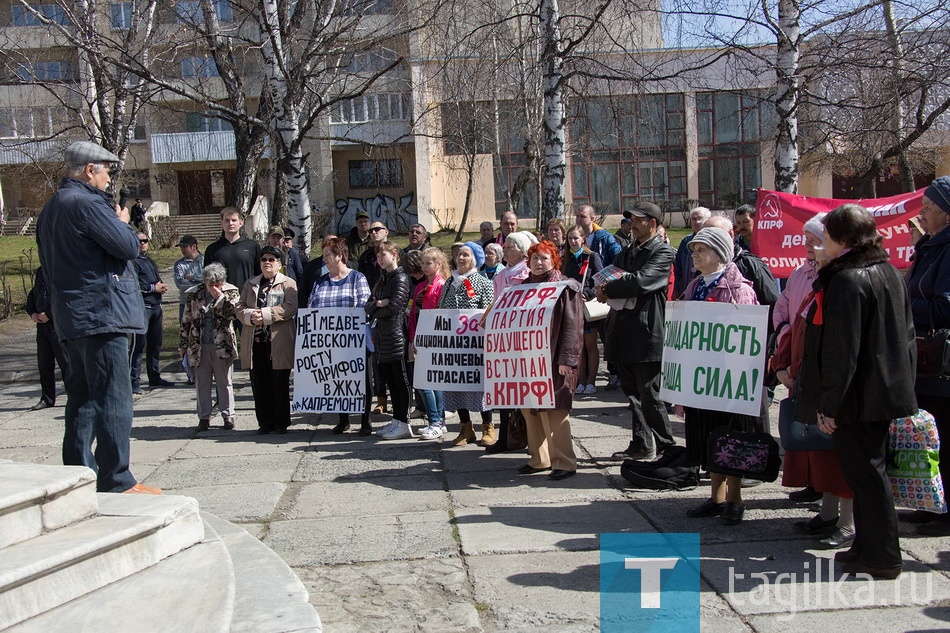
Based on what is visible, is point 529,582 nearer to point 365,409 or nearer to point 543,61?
point 365,409

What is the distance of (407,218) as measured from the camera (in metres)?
44.2

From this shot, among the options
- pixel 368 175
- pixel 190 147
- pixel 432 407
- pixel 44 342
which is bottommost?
pixel 432 407

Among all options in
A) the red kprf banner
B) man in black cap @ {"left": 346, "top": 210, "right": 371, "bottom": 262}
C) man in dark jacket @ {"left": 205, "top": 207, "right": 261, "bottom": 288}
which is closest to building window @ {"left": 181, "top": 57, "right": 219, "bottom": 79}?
man in black cap @ {"left": 346, "top": 210, "right": 371, "bottom": 262}

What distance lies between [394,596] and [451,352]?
356cm

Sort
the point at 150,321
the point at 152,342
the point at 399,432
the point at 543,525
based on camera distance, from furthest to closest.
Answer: the point at 152,342
the point at 150,321
the point at 399,432
the point at 543,525

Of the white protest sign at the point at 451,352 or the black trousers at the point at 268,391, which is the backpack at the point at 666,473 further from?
the black trousers at the point at 268,391

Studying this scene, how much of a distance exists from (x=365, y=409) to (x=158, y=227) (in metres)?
24.7

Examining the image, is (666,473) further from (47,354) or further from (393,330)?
(47,354)

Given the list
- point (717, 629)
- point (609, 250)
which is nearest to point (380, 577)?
point (717, 629)

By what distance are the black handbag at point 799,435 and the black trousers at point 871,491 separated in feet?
1.37

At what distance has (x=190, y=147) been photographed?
4478 cm

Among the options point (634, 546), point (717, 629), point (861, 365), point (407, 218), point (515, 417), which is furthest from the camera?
point (407, 218)

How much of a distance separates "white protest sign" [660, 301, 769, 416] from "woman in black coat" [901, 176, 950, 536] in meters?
0.88

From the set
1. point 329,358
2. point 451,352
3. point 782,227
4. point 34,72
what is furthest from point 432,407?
point 34,72
